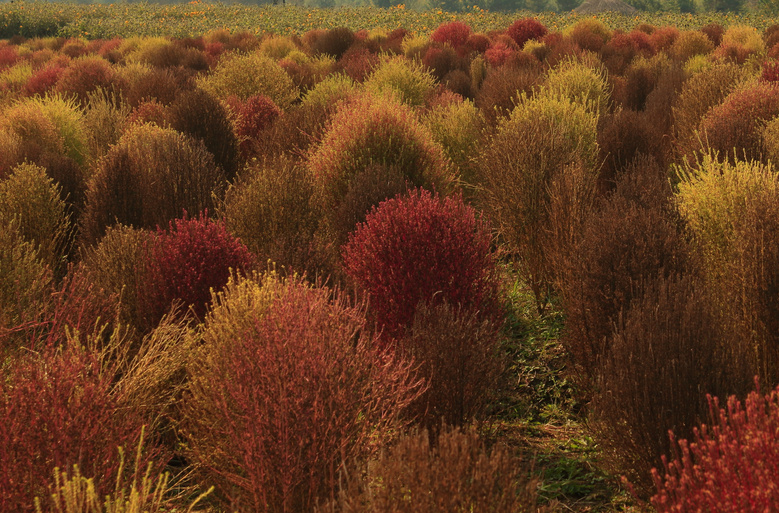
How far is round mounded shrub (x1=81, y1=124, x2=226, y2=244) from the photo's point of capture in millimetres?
7789

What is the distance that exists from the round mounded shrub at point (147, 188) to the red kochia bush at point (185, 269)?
6.86 feet

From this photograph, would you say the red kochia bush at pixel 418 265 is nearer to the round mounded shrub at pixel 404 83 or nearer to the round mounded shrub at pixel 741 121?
the round mounded shrub at pixel 741 121

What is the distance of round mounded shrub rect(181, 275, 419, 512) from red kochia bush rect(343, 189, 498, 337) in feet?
4.79

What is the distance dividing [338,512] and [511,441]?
2231mm

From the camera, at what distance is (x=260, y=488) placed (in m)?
3.29

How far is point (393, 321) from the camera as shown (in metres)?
5.47

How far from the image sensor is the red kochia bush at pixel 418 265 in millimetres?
5480

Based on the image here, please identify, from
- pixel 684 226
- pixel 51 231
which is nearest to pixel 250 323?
pixel 684 226

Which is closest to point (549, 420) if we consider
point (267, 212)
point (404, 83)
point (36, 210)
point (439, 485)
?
point (439, 485)

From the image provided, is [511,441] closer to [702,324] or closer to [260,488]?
[702,324]

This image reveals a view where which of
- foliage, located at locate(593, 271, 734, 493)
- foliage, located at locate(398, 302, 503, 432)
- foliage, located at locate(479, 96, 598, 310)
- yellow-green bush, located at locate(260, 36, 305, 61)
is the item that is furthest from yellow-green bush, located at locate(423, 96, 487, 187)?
yellow-green bush, located at locate(260, 36, 305, 61)

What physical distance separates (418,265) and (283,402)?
2444 millimetres

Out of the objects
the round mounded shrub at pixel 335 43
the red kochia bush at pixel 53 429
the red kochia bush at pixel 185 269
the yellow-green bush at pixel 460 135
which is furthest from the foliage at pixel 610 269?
the round mounded shrub at pixel 335 43

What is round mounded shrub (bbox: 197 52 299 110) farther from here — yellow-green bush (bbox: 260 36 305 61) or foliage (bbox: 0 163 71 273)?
yellow-green bush (bbox: 260 36 305 61)
